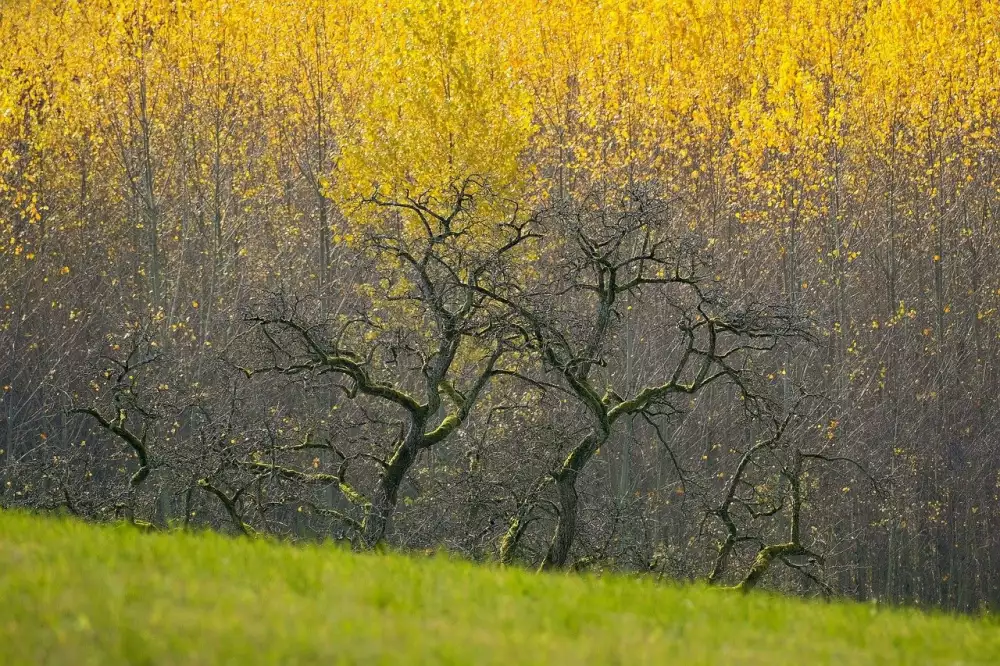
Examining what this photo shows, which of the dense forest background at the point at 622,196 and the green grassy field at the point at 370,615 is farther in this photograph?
the dense forest background at the point at 622,196

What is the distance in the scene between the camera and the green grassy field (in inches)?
207

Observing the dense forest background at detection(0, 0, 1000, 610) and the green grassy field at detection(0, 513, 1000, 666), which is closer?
the green grassy field at detection(0, 513, 1000, 666)

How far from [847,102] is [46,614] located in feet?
87.2

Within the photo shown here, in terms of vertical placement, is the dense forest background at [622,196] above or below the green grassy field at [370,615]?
above

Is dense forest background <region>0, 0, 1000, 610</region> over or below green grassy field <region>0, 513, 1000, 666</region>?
over

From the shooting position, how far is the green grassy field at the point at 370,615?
17.2 feet

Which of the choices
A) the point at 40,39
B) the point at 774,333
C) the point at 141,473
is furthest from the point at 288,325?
the point at 40,39

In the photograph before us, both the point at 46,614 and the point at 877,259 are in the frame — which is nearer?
the point at 46,614

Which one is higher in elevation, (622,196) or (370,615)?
(622,196)

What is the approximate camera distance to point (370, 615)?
19.8 ft

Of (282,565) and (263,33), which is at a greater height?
(263,33)

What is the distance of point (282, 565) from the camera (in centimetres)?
736

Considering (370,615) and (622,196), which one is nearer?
(370,615)

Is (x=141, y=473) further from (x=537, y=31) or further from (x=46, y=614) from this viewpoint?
(x=537, y=31)
